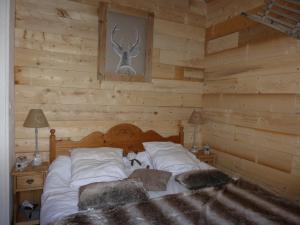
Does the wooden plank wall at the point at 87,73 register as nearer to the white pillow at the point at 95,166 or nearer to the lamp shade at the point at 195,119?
the lamp shade at the point at 195,119

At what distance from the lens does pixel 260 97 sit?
2502 mm

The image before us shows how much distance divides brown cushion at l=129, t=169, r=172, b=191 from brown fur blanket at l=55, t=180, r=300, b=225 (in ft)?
0.73

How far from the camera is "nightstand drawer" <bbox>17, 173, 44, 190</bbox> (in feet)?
7.09

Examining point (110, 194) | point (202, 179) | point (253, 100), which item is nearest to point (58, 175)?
point (110, 194)

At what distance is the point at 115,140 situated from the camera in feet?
8.99

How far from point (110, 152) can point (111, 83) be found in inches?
32.5

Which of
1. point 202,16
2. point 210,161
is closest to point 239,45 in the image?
point 202,16

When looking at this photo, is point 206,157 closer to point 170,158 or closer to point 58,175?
point 170,158

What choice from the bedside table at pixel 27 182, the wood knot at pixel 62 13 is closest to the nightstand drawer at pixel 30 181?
the bedside table at pixel 27 182

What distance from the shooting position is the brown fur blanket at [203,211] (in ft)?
4.61

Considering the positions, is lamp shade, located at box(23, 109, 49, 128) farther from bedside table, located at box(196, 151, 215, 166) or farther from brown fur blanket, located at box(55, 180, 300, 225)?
bedside table, located at box(196, 151, 215, 166)

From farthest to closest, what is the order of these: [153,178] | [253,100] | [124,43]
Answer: [124,43]
[253,100]
[153,178]

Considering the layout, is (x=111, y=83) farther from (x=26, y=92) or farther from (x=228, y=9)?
(x=228, y=9)

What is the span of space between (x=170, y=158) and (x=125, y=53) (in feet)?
4.29
